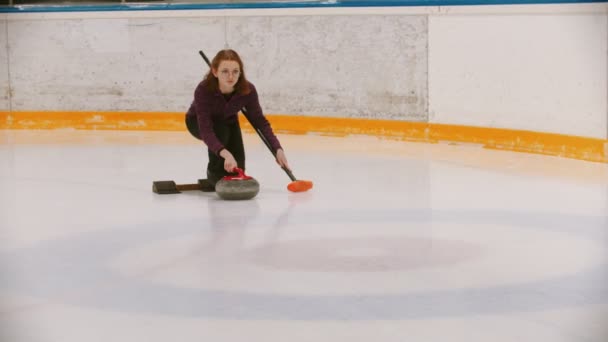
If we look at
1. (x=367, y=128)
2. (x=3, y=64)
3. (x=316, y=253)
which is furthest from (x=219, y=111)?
(x=3, y=64)

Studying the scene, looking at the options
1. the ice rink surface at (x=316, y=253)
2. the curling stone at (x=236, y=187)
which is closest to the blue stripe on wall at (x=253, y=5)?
the ice rink surface at (x=316, y=253)

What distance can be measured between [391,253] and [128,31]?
5.22m

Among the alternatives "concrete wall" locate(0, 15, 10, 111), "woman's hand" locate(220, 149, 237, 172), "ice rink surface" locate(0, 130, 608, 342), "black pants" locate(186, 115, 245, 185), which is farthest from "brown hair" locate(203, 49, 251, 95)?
"concrete wall" locate(0, 15, 10, 111)

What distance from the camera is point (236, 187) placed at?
4863 millimetres

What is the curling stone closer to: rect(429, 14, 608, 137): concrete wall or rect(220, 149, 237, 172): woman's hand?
rect(220, 149, 237, 172): woman's hand

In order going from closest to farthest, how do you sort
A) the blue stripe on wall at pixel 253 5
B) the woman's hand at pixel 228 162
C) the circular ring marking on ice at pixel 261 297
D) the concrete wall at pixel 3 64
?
1. the circular ring marking on ice at pixel 261 297
2. the woman's hand at pixel 228 162
3. the blue stripe on wall at pixel 253 5
4. the concrete wall at pixel 3 64

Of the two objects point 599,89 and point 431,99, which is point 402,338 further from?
point 431,99

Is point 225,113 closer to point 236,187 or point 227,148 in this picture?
point 227,148

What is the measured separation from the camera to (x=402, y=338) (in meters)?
2.61

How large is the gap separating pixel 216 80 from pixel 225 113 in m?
0.20

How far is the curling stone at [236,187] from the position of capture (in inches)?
191

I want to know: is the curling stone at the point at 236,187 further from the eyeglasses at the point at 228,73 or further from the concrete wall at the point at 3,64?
the concrete wall at the point at 3,64

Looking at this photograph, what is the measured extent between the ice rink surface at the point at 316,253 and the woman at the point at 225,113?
20 centimetres

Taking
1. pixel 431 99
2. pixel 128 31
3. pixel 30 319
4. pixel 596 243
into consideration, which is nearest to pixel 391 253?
pixel 596 243
